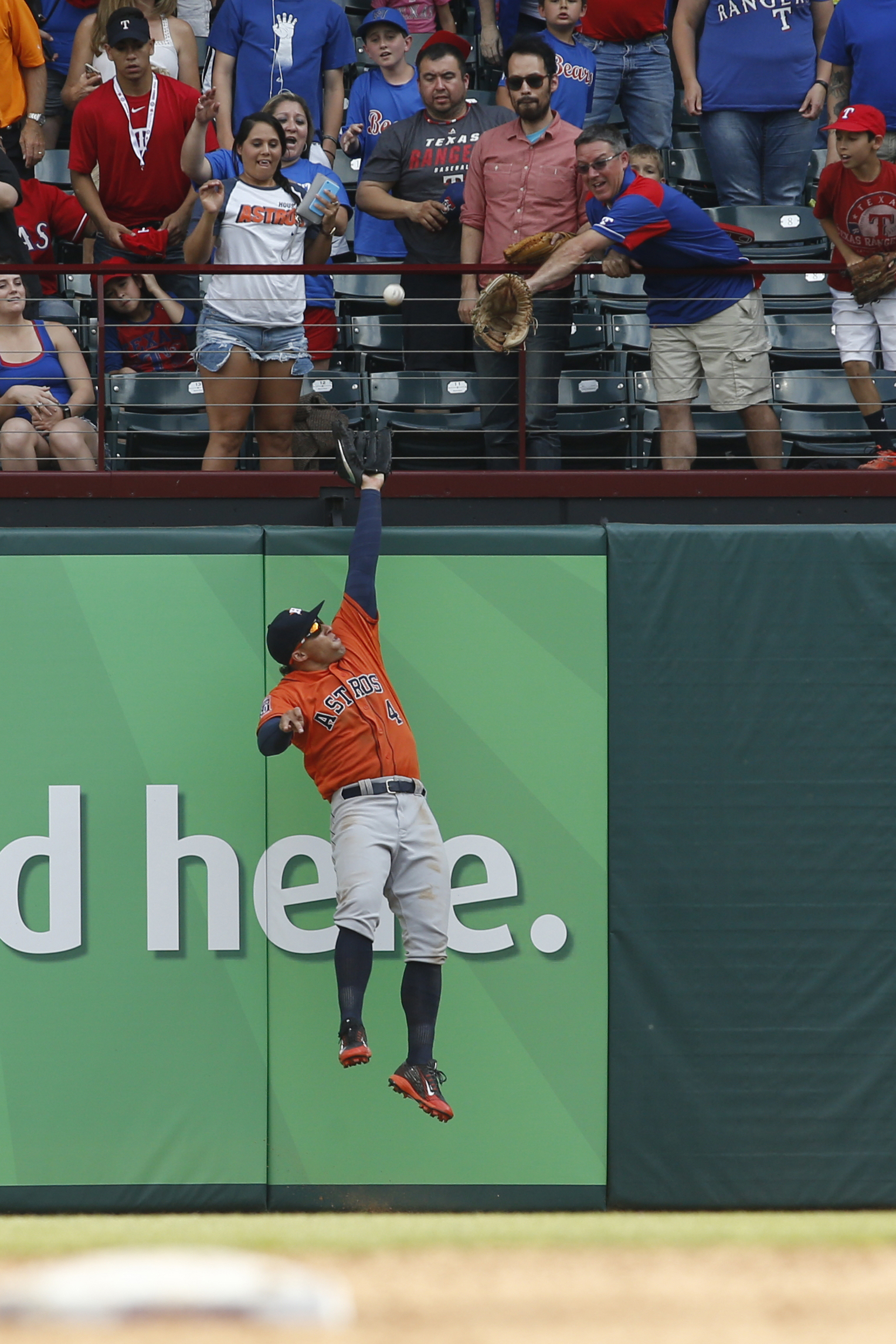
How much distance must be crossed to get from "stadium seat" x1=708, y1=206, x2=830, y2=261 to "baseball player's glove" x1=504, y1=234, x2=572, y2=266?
249 cm

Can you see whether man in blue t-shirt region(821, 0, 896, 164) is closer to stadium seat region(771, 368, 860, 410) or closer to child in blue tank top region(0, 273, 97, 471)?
stadium seat region(771, 368, 860, 410)

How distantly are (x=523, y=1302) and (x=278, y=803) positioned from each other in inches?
123

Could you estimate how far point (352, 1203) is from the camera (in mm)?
7250

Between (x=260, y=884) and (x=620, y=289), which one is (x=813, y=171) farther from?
(x=260, y=884)

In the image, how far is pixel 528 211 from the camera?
26.5ft

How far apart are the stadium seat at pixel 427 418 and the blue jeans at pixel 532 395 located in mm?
274

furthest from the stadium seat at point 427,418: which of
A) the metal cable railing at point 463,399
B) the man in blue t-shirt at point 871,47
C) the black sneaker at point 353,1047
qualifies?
the black sneaker at point 353,1047

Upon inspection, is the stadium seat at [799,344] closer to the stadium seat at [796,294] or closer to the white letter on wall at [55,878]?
the stadium seat at [796,294]

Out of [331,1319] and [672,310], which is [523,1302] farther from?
[672,310]

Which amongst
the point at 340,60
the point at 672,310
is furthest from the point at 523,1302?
the point at 340,60

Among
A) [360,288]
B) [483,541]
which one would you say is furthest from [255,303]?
[360,288]

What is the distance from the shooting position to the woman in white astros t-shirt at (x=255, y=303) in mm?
7719

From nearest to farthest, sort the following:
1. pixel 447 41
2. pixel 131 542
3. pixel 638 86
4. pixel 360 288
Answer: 1. pixel 131 542
2. pixel 447 41
3. pixel 360 288
4. pixel 638 86

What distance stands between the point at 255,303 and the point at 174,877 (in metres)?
2.81
